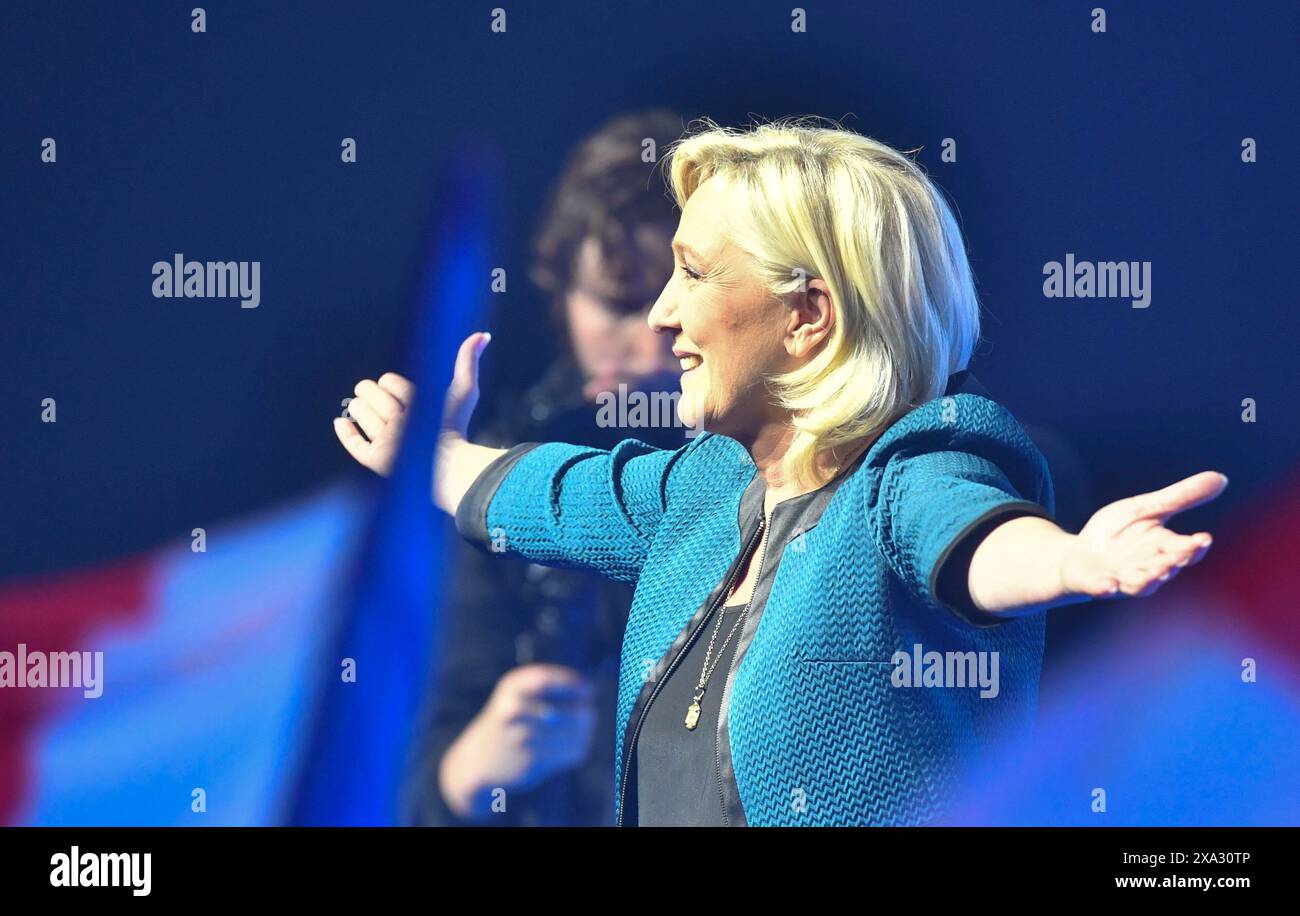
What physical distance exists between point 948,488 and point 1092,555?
1.24 ft

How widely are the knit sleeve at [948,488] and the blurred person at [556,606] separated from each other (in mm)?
824

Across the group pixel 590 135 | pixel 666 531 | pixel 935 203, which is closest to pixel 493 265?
pixel 590 135

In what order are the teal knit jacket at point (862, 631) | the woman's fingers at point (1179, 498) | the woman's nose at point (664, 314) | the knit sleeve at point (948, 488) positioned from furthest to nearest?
1. the woman's nose at point (664, 314)
2. the teal knit jacket at point (862, 631)
3. the knit sleeve at point (948, 488)
4. the woman's fingers at point (1179, 498)

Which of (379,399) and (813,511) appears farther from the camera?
(379,399)

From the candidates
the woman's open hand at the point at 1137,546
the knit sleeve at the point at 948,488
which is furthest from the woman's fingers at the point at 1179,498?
the knit sleeve at the point at 948,488

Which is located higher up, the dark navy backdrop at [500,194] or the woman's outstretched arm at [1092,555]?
the dark navy backdrop at [500,194]

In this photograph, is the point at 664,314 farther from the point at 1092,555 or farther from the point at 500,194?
the point at 1092,555

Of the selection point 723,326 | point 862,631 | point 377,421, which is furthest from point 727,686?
point 377,421

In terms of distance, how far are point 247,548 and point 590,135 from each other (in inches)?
51.5

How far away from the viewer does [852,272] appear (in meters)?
3.24

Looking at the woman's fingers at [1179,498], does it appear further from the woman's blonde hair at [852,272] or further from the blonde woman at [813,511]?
the woman's blonde hair at [852,272]

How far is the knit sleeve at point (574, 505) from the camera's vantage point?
11.7 ft

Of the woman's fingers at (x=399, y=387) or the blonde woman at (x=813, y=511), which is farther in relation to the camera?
the woman's fingers at (x=399, y=387)
